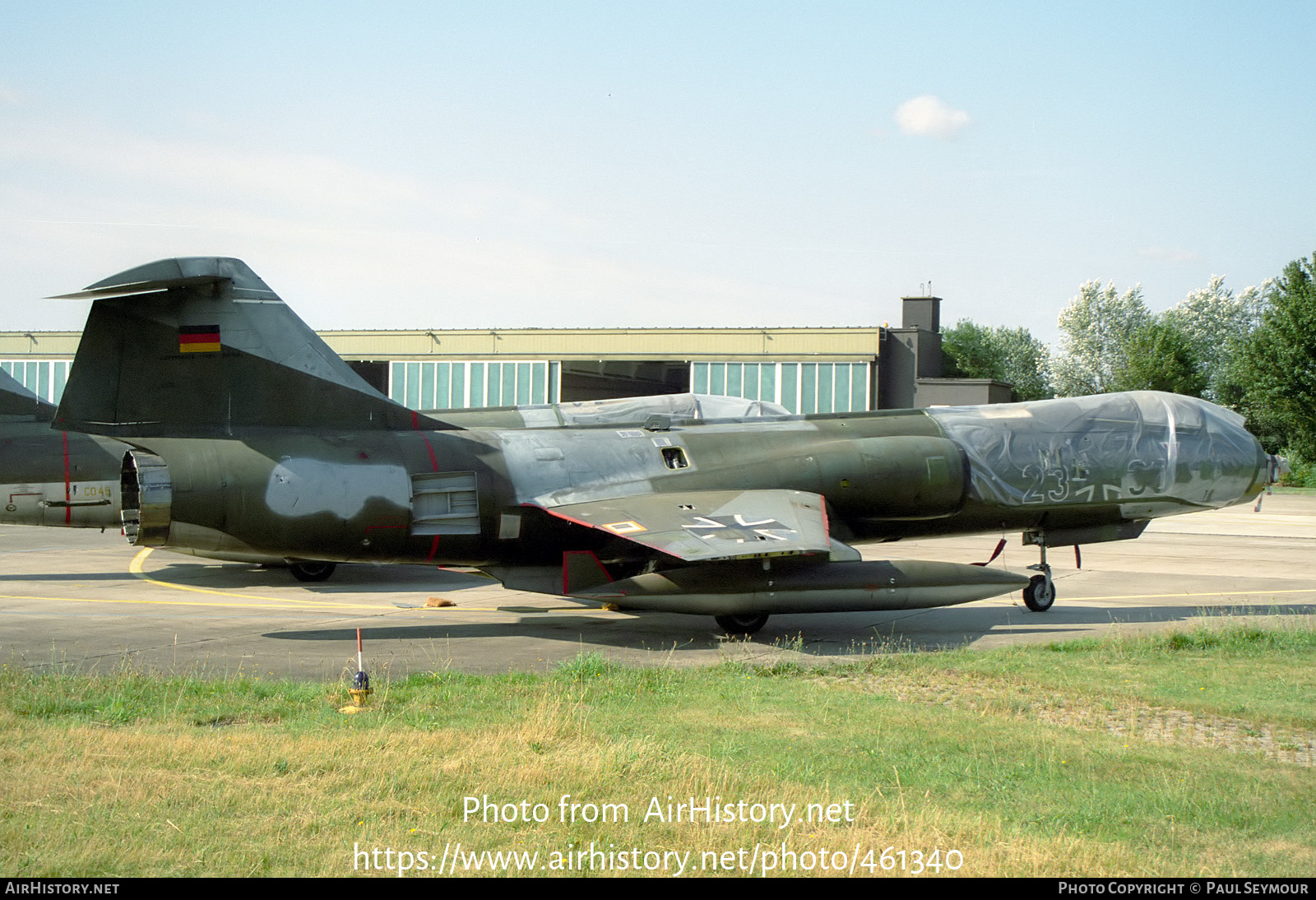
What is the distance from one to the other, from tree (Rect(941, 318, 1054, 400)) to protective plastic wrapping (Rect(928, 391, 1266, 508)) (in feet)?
252

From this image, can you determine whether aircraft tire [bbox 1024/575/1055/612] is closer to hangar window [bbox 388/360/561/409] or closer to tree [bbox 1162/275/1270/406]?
hangar window [bbox 388/360/561/409]

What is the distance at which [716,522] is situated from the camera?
13.9 meters

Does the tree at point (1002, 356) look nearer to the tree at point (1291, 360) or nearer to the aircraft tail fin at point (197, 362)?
the tree at point (1291, 360)

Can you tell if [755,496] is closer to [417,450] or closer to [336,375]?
[417,450]

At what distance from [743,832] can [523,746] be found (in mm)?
2473

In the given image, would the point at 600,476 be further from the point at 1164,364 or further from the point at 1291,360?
the point at 1164,364

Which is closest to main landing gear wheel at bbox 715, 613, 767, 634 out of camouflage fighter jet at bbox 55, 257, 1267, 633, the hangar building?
camouflage fighter jet at bbox 55, 257, 1267, 633

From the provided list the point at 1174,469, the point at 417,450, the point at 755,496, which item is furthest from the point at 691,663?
the point at 1174,469

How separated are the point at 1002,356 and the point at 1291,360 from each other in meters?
45.9

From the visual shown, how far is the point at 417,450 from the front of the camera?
14.6m

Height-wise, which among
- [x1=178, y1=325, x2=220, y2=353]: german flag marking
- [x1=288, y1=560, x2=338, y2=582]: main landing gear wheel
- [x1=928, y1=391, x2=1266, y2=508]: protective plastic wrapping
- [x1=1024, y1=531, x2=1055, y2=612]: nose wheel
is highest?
[x1=178, y1=325, x2=220, y2=353]: german flag marking

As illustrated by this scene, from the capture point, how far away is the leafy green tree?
69.9 metres

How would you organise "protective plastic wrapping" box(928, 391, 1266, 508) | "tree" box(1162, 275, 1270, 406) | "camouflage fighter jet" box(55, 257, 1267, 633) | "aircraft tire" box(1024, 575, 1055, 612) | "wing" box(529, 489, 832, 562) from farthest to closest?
"tree" box(1162, 275, 1270, 406) < "aircraft tire" box(1024, 575, 1055, 612) < "protective plastic wrapping" box(928, 391, 1266, 508) < "camouflage fighter jet" box(55, 257, 1267, 633) < "wing" box(529, 489, 832, 562)

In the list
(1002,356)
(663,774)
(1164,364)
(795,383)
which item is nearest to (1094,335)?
(1002,356)
